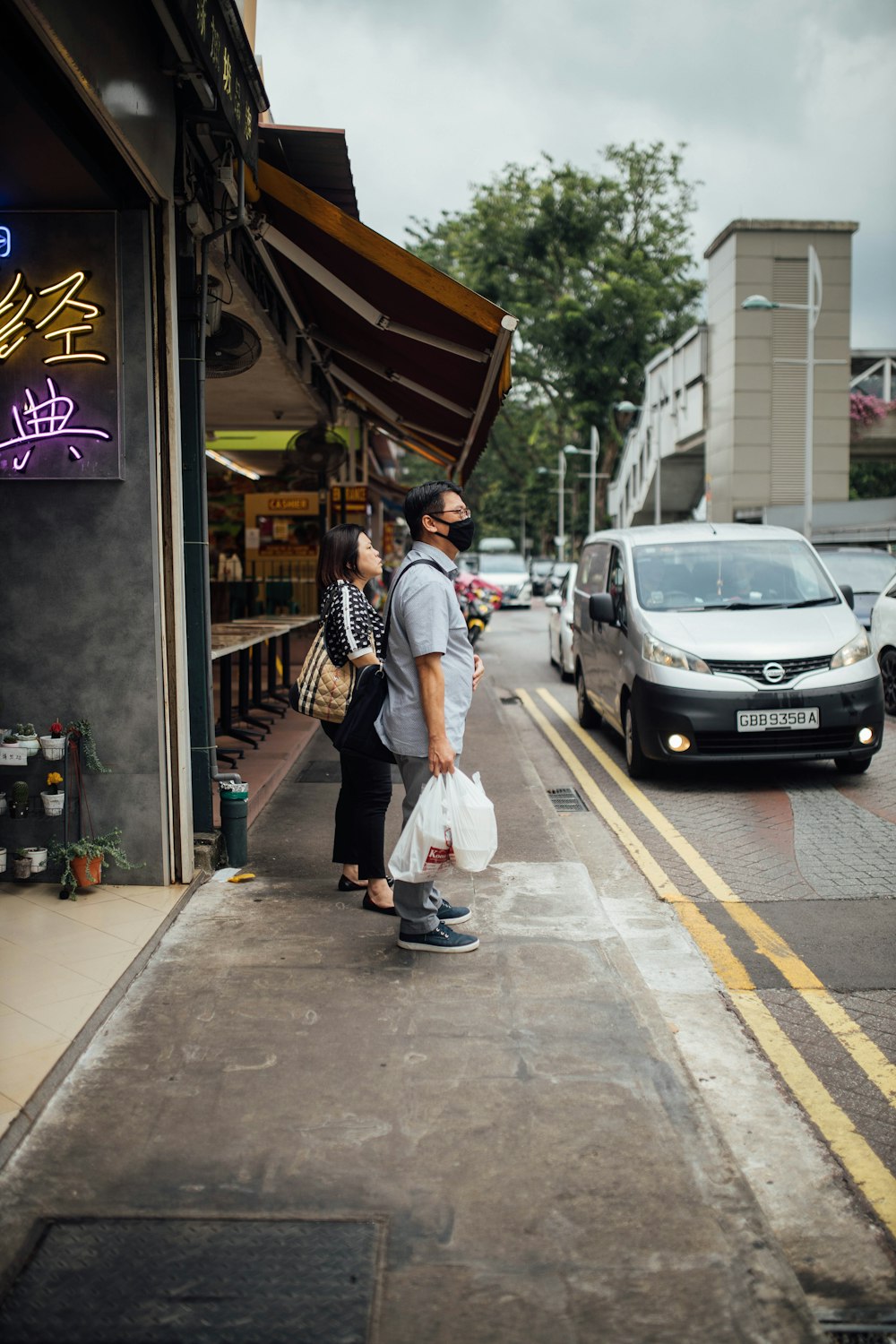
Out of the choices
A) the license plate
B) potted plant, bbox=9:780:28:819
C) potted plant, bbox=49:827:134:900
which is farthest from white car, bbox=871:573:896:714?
potted plant, bbox=9:780:28:819

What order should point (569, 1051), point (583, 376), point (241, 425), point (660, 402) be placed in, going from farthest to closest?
point (583, 376), point (660, 402), point (241, 425), point (569, 1051)

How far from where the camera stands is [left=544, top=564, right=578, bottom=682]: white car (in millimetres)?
15871

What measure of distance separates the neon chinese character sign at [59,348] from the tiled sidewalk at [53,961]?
72.7 inches

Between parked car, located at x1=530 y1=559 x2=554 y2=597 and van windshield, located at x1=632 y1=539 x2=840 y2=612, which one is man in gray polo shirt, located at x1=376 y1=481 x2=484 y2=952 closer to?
van windshield, located at x1=632 y1=539 x2=840 y2=612

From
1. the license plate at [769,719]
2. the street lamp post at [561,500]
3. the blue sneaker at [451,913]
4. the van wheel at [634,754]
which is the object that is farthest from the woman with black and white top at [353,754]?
the street lamp post at [561,500]

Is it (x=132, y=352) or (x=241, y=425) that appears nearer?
(x=132, y=352)

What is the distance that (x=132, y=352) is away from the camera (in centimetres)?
520

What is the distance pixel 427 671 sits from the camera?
458 centimetres

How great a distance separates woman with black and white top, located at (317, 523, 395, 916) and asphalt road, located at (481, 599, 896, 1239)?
4.99 feet

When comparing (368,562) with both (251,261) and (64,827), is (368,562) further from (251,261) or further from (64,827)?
(251,261)

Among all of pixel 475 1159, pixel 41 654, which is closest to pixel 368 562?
pixel 41 654

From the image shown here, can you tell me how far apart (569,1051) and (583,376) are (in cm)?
4458

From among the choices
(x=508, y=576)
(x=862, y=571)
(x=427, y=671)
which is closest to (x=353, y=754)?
(x=427, y=671)

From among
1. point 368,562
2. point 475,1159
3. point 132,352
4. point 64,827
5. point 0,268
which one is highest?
point 0,268
